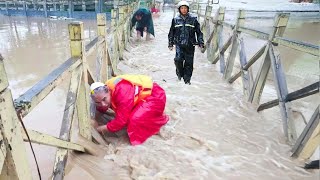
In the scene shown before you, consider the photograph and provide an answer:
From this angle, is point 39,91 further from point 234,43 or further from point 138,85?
point 234,43

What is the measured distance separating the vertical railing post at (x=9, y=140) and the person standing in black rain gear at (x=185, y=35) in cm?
431

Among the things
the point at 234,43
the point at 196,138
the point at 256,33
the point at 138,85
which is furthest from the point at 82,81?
the point at 234,43

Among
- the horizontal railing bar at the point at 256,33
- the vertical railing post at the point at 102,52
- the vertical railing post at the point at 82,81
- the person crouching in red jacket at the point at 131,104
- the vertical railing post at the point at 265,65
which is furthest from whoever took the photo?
the horizontal railing bar at the point at 256,33

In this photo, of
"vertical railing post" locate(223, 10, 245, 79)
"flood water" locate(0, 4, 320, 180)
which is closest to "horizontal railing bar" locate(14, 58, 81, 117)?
→ "flood water" locate(0, 4, 320, 180)

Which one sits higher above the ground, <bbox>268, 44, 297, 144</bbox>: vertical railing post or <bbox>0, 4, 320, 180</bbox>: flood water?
<bbox>268, 44, 297, 144</bbox>: vertical railing post

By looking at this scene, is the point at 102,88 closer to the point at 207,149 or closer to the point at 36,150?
the point at 36,150

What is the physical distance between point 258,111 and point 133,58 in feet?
14.6

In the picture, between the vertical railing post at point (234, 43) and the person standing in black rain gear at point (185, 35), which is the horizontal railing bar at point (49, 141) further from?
the vertical railing post at point (234, 43)

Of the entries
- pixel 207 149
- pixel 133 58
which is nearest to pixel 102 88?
pixel 207 149

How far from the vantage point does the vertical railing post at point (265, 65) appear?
396 centimetres

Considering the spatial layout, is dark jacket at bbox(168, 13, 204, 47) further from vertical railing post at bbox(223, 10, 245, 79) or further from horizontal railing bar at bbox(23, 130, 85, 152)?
horizontal railing bar at bbox(23, 130, 85, 152)

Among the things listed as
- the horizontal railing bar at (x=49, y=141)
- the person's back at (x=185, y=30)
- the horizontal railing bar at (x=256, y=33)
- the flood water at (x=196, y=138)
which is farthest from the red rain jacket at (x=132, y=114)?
the person's back at (x=185, y=30)

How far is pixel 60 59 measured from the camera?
8.26 m

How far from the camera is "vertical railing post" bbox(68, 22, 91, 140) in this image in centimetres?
268
